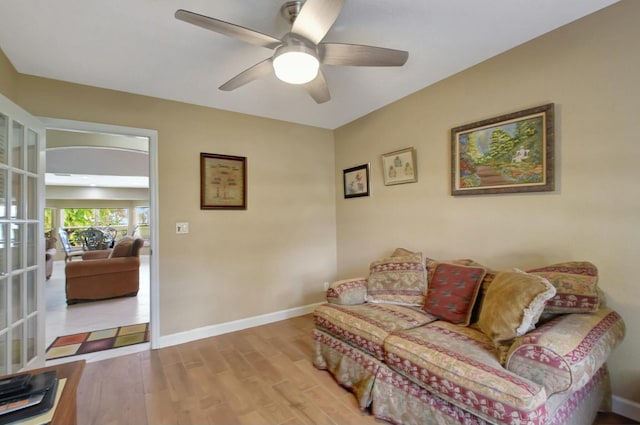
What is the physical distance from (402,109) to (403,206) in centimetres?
101

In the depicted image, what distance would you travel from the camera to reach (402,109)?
9.73ft

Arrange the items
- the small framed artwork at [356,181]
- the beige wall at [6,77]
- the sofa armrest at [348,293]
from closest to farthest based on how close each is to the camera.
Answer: the beige wall at [6,77] < the sofa armrest at [348,293] < the small framed artwork at [356,181]

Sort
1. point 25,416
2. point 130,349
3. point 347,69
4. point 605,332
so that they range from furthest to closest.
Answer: point 130,349 < point 347,69 < point 605,332 < point 25,416

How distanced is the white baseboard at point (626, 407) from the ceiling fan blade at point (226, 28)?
2875 mm

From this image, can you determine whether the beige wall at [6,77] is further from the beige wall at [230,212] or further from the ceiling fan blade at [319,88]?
the ceiling fan blade at [319,88]

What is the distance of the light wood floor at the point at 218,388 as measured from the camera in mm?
1799

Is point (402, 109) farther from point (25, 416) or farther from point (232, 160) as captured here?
point (25, 416)

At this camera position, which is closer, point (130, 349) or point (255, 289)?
point (130, 349)

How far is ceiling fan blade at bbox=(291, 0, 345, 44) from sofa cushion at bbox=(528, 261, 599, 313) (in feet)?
6.15

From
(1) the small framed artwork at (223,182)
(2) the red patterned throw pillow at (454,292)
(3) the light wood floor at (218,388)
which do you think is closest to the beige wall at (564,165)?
(2) the red patterned throw pillow at (454,292)

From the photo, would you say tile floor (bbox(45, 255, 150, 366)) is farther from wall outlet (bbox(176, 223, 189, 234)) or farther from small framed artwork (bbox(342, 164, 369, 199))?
small framed artwork (bbox(342, 164, 369, 199))

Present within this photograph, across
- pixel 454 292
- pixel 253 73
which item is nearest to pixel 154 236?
pixel 253 73

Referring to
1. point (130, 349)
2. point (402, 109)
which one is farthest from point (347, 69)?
point (130, 349)

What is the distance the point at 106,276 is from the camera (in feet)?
14.6
